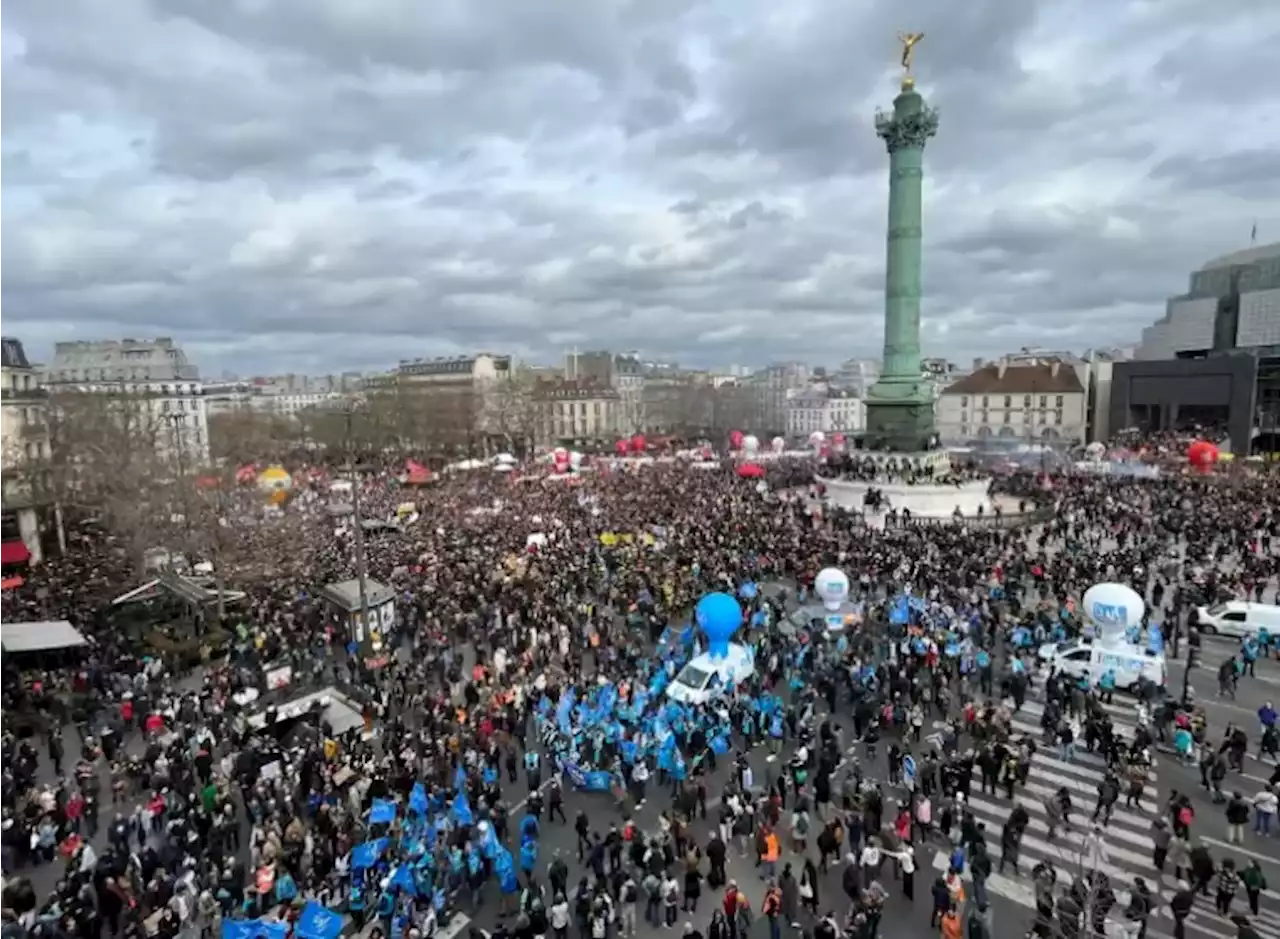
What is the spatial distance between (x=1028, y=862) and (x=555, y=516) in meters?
29.0

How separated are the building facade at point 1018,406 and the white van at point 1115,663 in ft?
207

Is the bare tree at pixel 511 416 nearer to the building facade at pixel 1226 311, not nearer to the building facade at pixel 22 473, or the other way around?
the building facade at pixel 22 473

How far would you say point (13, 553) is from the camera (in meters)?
33.5

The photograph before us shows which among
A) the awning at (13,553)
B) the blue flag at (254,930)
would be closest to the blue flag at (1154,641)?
the blue flag at (254,930)

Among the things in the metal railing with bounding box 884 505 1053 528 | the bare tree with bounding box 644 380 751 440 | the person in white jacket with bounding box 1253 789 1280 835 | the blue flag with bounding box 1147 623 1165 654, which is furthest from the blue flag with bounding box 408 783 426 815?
the bare tree with bounding box 644 380 751 440

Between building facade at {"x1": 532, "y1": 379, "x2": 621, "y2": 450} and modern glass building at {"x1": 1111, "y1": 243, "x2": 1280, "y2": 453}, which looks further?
building facade at {"x1": 532, "y1": 379, "x2": 621, "y2": 450}

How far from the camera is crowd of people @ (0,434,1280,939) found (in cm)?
1100

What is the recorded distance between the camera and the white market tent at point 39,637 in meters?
20.1

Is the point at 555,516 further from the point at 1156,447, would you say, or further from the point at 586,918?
the point at 1156,447

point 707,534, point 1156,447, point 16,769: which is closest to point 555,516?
point 707,534

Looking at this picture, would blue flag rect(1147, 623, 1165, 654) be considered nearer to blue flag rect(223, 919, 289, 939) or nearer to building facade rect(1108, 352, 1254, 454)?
blue flag rect(223, 919, 289, 939)

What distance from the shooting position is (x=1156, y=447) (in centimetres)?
6162

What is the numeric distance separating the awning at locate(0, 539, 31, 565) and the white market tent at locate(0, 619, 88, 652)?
14.7 metres

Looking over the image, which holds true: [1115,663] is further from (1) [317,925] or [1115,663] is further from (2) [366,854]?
(1) [317,925]
